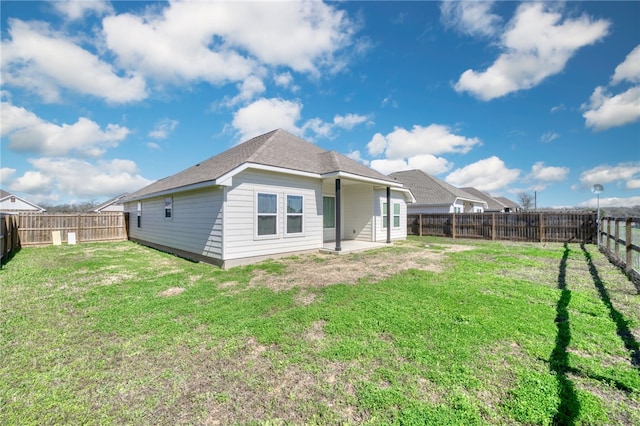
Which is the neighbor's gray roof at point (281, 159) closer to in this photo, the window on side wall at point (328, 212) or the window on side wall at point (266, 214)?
the window on side wall at point (266, 214)

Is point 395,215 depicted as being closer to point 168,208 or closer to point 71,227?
point 168,208

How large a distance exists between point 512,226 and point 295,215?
43.2 feet

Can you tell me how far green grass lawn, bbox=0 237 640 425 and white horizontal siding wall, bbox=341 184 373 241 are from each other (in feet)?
24.4

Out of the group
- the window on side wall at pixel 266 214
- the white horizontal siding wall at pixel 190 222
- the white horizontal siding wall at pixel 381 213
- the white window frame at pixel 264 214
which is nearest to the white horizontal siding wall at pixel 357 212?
the white horizontal siding wall at pixel 381 213

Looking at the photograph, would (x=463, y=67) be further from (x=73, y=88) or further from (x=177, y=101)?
(x=73, y=88)

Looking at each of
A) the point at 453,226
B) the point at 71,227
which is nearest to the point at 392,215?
the point at 453,226

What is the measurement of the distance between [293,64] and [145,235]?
39.4ft

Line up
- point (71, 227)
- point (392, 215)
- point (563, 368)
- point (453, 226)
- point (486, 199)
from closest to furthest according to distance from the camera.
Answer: point (563, 368) → point (392, 215) → point (71, 227) → point (453, 226) → point (486, 199)

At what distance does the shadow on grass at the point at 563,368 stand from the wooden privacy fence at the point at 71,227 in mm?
20913

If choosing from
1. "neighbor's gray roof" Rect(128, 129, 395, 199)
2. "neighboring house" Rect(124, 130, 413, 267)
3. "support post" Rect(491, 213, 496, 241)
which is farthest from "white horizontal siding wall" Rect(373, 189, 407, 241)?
"support post" Rect(491, 213, 496, 241)

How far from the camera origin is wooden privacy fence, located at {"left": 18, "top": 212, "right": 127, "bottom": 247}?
45.1 feet

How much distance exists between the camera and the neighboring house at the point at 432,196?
22.0 meters

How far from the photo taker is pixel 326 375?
264cm

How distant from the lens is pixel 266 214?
8688 mm
